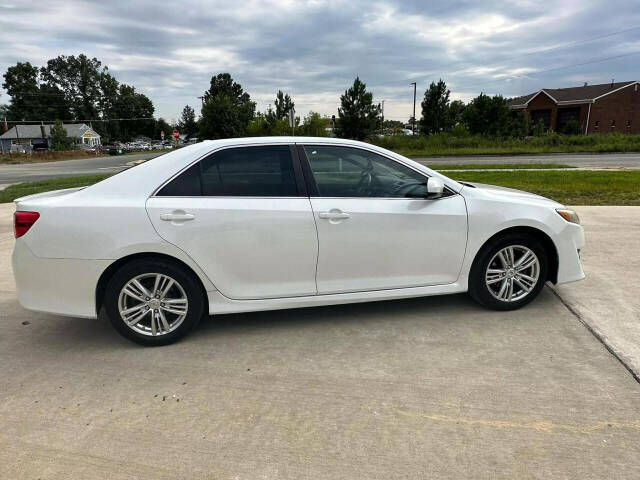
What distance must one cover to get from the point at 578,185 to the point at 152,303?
11.2 meters

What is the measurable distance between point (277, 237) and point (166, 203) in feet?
2.89

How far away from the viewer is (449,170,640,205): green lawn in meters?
9.63

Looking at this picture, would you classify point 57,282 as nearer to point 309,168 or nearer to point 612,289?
point 309,168

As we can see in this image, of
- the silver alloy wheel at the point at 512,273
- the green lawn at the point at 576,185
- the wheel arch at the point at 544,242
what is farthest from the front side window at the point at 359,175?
the green lawn at the point at 576,185

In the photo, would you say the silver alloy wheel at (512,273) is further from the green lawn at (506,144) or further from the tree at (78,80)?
the tree at (78,80)

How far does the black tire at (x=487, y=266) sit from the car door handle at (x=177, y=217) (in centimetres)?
244

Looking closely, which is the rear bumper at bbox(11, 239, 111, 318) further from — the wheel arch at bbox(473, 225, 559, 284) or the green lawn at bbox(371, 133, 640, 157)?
the green lawn at bbox(371, 133, 640, 157)

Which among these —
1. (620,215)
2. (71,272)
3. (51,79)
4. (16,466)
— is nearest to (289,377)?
(16,466)

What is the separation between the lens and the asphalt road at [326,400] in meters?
2.30

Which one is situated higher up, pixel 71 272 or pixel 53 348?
pixel 71 272

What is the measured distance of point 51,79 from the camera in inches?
4168

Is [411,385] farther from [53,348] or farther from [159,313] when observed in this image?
[53,348]

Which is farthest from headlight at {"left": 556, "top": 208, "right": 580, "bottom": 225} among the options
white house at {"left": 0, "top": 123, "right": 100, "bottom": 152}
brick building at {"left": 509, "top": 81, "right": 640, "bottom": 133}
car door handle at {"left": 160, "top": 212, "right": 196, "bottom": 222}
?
white house at {"left": 0, "top": 123, "right": 100, "bottom": 152}

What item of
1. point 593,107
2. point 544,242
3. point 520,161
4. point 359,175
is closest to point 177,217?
point 359,175
